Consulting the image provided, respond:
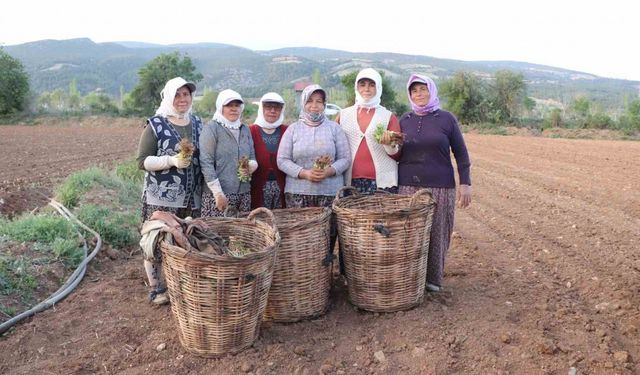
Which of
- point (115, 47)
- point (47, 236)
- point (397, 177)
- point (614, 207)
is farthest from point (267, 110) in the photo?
point (115, 47)

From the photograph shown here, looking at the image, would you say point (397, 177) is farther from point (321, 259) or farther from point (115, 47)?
point (115, 47)

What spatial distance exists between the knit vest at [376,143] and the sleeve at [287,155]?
421 mm

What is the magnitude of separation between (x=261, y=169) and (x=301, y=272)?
0.95 m

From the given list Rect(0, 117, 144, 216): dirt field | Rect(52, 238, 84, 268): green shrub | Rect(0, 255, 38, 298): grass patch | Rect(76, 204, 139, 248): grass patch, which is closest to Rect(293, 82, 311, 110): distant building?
Rect(76, 204, 139, 248): grass patch

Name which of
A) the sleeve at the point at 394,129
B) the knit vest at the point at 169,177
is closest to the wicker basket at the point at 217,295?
the knit vest at the point at 169,177

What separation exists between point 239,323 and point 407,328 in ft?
3.52

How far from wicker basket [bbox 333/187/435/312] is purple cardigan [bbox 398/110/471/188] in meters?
0.20

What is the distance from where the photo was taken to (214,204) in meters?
3.93

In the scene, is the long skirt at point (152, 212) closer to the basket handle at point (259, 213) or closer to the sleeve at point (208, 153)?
the sleeve at point (208, 153)

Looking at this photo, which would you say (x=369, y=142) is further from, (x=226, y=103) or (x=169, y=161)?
(x=169, y=161)

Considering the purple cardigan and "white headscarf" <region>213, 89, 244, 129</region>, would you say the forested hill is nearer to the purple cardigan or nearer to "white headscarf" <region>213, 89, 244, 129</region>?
the purple cardigan

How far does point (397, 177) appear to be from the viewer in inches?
160

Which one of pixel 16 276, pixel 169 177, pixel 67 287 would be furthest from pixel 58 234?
pixel 169 177

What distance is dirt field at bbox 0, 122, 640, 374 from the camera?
3.05m
